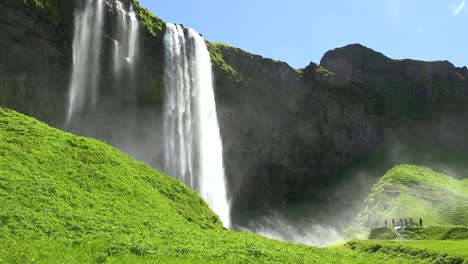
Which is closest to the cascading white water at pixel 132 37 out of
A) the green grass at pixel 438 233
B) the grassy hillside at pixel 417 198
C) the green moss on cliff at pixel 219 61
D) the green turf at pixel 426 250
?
the green moss on cliff at pixel 219 61

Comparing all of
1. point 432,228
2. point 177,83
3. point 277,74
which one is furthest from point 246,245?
point 277,74

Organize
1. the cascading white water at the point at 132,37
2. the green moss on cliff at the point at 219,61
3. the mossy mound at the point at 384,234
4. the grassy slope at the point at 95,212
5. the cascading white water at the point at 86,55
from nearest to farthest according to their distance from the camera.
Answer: the grassy slope at the point at 95,212
the mossy mound at the point at 384,234
the cascading white water at the point at 86,55
the cascading white water at the point at 132,37
the green moss on cliff at the point at 219,61

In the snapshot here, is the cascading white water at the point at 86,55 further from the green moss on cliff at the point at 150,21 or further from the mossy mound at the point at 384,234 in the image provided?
the mossy mound at the point at 384,234

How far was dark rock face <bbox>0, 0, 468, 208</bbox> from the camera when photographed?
51.9 meters

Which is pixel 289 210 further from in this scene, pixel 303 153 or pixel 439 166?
pixel 439 166

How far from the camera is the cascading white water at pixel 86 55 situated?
55.8 m

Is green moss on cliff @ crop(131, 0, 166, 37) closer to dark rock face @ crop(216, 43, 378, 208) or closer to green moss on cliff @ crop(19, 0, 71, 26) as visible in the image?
green moss on cliff @ crop(19, 0, 71, 26)

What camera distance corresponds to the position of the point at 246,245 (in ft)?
71.0

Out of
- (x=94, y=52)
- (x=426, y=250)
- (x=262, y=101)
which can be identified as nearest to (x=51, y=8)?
(x=94, y=52)

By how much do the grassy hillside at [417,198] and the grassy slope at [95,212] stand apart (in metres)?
32.1

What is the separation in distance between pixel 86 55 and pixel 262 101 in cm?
3482

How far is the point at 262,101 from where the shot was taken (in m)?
79.6

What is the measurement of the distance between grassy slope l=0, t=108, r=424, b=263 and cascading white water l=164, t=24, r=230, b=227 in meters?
29.0

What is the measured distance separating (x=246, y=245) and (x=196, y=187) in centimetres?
4016
